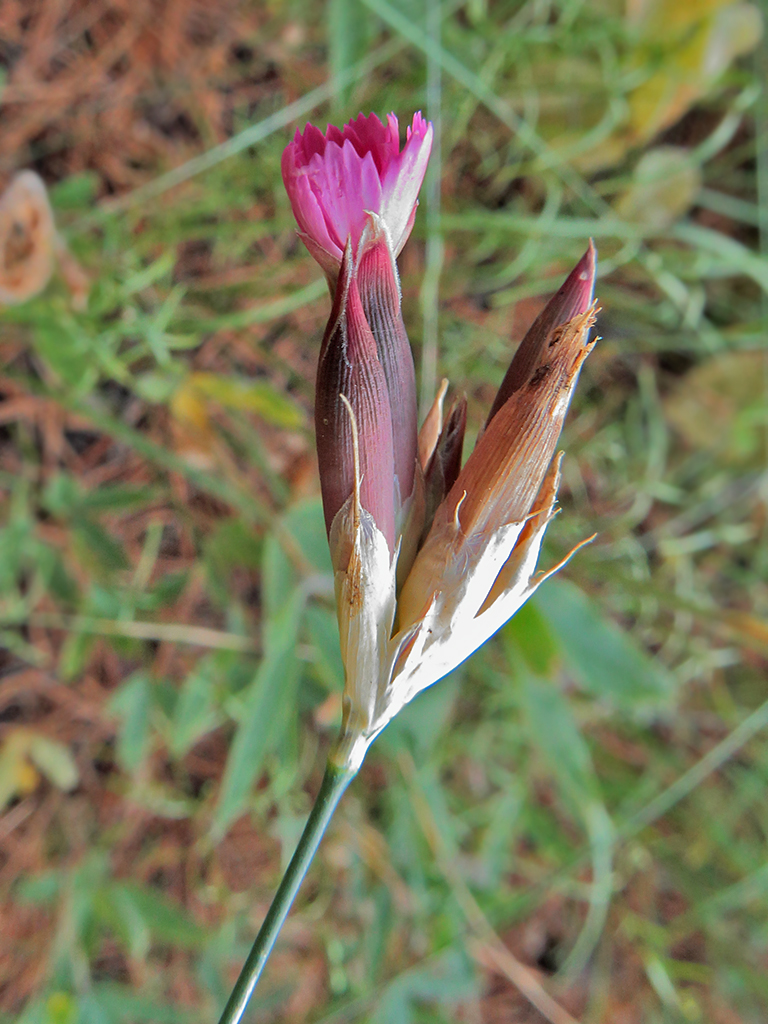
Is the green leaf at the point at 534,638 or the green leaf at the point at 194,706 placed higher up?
the green leaf at the point at 194,706

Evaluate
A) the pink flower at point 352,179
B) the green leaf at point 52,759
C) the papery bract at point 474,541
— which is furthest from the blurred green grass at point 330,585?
the pink flower at point 352,179

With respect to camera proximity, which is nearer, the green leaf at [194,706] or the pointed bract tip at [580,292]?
the pointed bract tip at [580,292]

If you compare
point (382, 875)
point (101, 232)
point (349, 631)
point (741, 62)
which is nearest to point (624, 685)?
point (382, 875)

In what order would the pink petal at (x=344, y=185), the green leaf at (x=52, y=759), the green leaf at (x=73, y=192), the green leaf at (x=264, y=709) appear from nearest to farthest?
the pink petal at (x=344, y=185), the green leaf at (x=264, y=709), the green leaf at (x=73, y=192), the green leaf at (x=52, y=759)

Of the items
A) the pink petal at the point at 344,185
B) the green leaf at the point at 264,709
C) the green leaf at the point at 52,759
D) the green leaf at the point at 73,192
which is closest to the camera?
the pink petal at the point at 344,185

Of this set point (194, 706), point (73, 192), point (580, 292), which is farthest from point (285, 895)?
point (73, 192)

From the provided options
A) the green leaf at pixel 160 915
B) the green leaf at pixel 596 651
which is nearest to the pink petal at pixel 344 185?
the green leaf at pixel 596 651

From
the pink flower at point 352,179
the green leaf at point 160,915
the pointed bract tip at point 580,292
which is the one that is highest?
the pink flower at point 352,179

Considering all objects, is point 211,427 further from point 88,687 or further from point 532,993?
point 532,993

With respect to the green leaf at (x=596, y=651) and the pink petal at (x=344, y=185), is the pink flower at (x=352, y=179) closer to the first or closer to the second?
the pink petal at (x=344, y=185)
